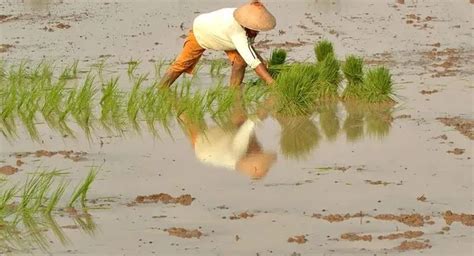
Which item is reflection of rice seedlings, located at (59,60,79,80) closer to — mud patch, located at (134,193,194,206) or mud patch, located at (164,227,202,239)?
mud patch, located at (134,193,194,206)

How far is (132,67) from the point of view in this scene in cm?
956

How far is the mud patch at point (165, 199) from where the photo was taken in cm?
609

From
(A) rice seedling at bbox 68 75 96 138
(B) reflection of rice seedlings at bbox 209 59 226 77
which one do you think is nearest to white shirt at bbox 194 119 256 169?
(A) rice seedling at bbox 68 75 96 138

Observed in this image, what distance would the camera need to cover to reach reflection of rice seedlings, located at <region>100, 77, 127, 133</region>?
7.85 metres

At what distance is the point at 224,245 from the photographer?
17.7 ft

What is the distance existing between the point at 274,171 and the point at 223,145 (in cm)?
64

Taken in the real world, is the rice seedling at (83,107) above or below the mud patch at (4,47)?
above

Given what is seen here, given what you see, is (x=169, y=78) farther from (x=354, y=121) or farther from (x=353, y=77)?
(x=354, y=121)

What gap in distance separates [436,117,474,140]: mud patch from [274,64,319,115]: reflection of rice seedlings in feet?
2.72

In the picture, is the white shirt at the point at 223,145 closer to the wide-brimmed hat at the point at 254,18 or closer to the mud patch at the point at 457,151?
the wide-brimmed hat at the point at 254,18

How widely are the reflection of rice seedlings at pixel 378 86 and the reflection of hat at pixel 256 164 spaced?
53.6 inches

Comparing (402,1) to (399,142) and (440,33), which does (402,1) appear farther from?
(399,142)

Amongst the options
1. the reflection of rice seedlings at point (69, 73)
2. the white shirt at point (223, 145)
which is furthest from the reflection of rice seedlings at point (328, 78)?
the reflection of rice seedlings at point (69, 73)

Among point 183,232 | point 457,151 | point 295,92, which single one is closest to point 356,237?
point 183,232
